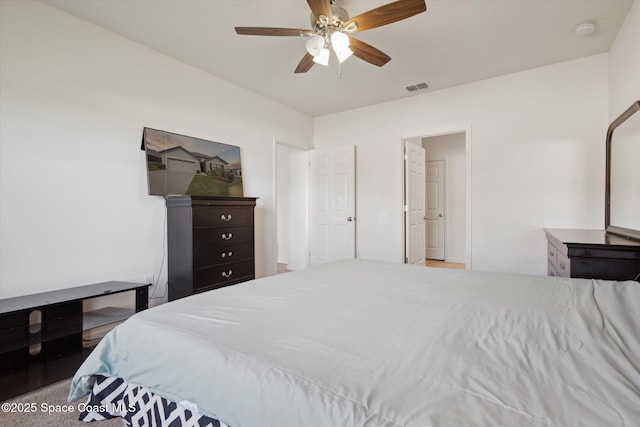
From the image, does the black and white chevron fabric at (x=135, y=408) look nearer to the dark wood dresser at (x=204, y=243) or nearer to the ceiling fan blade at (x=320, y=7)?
the dark wood dresser at (x=204, y=243)

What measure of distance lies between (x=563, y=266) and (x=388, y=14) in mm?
2187

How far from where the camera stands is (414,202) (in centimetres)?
479

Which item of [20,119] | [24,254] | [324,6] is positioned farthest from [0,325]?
[324,6]

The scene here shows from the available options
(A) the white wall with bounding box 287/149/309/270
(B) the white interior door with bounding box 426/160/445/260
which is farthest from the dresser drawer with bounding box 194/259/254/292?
(B) the white interior door with bounding box 426/160/445/260

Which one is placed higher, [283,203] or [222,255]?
[283,203]

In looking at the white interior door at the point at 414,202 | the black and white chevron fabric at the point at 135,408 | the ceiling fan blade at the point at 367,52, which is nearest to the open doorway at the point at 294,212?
the white interior door at the point at 414,202

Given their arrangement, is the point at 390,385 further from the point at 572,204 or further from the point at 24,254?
the point at 572,204

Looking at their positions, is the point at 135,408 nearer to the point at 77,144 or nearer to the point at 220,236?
the point at 220,236

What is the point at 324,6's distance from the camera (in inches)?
79.0

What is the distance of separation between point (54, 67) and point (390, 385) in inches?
128

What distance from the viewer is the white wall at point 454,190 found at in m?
6.18

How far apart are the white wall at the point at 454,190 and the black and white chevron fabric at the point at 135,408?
20.0 ft

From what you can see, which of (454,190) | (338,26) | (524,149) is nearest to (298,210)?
(454,190)

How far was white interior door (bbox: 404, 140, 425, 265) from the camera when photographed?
14.9ft
